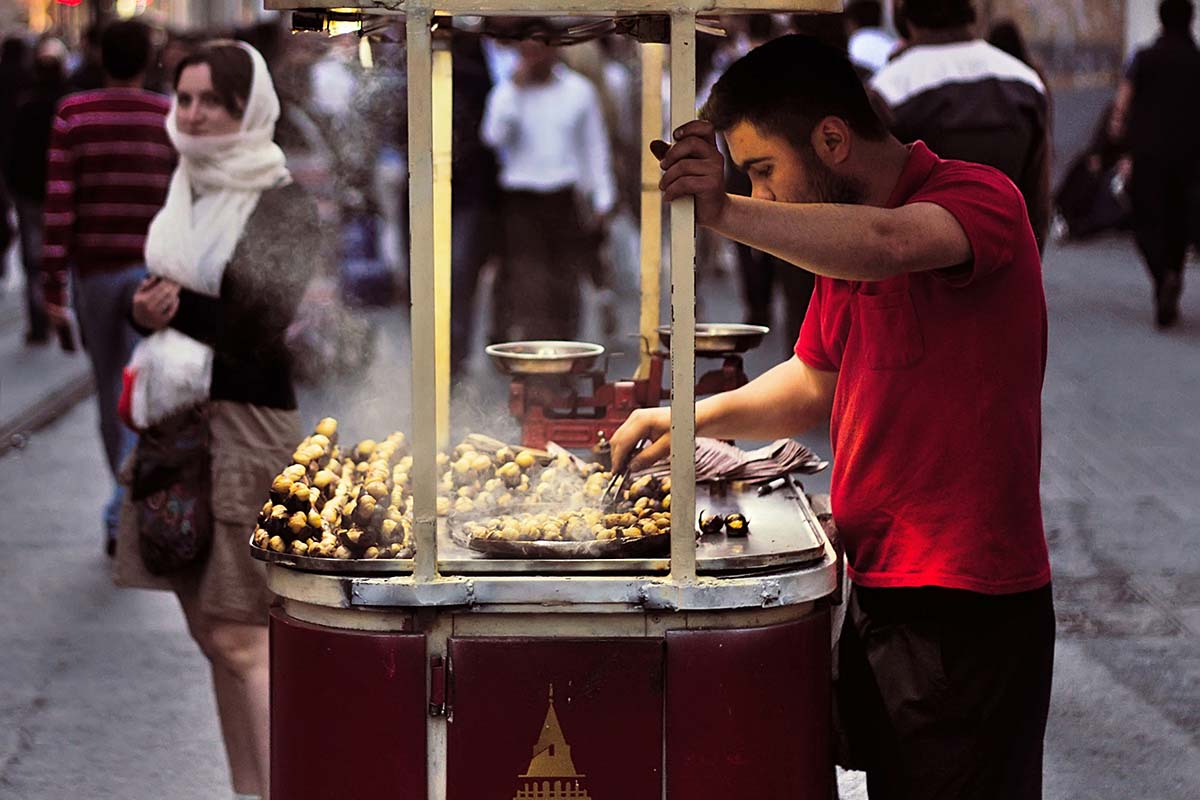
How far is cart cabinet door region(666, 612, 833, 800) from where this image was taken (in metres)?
2.90

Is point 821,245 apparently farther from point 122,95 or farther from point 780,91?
point 122,95

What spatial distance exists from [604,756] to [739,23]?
1128 cm

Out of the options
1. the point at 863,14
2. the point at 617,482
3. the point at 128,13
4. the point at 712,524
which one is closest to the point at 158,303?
the point at 617,482

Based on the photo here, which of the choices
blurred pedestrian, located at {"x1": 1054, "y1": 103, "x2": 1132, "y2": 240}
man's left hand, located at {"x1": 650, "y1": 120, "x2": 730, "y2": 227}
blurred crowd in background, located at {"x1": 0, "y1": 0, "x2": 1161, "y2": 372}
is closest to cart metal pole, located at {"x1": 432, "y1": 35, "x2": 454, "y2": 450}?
man's left hand, located at {"x1": 650, "y1": 120, "x2": 730, "y2": 227}

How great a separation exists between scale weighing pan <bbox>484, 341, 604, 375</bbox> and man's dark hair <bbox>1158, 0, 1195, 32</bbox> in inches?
358

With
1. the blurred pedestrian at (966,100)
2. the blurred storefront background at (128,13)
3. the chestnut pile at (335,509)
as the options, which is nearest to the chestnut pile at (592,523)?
the chestnut pile at (335,509)

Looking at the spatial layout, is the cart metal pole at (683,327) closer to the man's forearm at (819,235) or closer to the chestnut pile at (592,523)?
the man's forearm at (819,235)

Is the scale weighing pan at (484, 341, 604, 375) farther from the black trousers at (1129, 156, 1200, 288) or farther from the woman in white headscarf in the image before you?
the black trousers at (1129, 156, 1200, 288)

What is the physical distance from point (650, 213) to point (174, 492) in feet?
4.28

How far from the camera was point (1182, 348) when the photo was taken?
37.3 ft

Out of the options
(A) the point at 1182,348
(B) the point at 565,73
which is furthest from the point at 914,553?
(A) the point at 1182,348

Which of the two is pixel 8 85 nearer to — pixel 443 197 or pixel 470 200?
pixel 470 200

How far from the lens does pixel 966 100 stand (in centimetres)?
595

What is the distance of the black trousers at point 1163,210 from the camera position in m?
12.1
